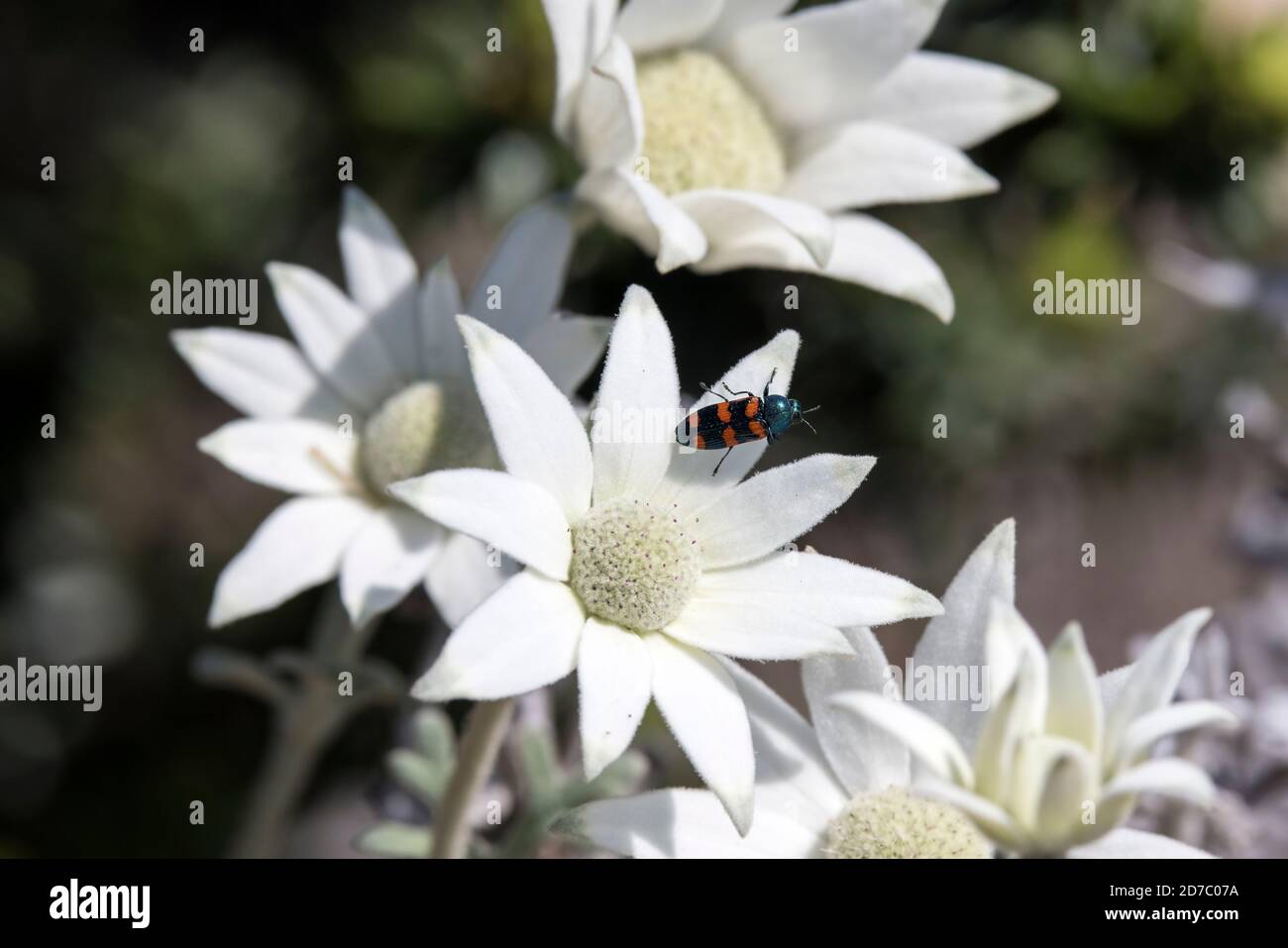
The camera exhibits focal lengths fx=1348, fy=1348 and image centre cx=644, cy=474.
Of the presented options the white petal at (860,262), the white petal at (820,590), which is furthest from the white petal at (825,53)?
the white petal at (820,590)

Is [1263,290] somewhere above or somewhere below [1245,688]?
above

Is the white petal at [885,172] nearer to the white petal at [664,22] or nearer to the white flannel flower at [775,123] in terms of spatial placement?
the white flannel flower at [775,123]

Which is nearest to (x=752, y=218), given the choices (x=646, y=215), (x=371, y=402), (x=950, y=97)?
(x=646, y=215)

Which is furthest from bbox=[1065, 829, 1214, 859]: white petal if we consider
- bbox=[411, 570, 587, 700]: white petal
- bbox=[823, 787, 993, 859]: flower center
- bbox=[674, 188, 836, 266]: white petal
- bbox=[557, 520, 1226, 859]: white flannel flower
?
bbox=[674, 188, 836, 266]: white petal

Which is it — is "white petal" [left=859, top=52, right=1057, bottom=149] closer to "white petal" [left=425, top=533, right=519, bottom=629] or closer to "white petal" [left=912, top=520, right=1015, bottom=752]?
"white petal" [left=912, top=520, right=1015, bottom=752]
